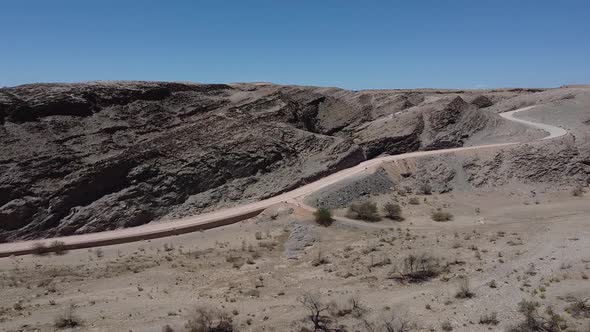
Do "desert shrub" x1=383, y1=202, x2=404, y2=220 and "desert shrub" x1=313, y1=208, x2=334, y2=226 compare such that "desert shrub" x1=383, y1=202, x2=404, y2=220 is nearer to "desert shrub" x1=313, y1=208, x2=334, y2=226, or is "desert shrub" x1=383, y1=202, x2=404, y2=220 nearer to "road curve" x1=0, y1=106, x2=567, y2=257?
"desert shrub" x1=313, y1=208, x2=334, y2=226

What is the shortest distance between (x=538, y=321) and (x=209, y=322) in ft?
24.3

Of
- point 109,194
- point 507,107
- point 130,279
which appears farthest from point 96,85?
point 507,107

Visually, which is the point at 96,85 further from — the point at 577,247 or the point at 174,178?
the point at 577,247

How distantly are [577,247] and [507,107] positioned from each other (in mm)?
39005

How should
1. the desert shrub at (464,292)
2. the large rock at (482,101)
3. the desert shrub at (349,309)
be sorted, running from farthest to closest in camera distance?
the large rock at (482,101)
the desert shrub at (464,292)
the desert shrub at (349,309)

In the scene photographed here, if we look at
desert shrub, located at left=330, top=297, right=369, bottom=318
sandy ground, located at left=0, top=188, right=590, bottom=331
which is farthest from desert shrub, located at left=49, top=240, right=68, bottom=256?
desert shrub, located at left=330, top=297, right=369, bottom=318

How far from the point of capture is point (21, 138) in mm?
25281

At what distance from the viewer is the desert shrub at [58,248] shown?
19.9 m

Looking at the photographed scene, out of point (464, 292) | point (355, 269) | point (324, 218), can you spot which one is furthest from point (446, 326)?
point (324, 218)

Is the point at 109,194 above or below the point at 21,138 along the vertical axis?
below

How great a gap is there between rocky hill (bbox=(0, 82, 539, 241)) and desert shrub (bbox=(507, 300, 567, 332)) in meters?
16.3

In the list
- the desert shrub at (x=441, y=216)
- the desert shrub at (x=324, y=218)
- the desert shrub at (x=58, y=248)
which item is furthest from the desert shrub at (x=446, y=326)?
the desert shrub at (x=58, y=248)

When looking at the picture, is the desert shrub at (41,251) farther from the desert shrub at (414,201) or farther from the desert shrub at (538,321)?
the desert shrub at (538,321)

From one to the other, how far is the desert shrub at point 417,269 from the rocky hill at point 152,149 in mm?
11809
